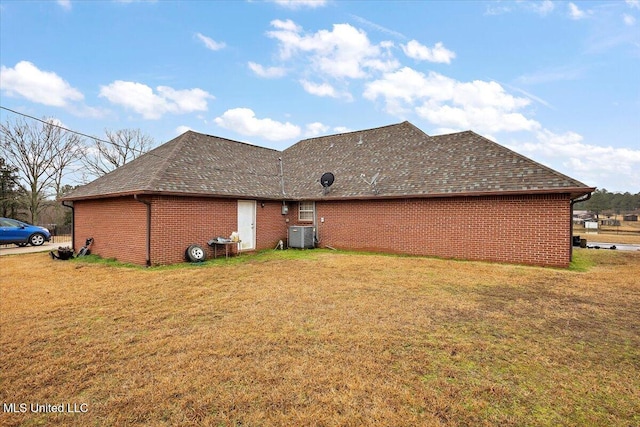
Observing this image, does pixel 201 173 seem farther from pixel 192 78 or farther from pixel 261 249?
pixel 192 78

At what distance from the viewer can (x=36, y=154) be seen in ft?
91.3

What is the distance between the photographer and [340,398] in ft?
9.14

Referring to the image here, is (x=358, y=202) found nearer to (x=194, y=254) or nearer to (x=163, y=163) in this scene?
(x=194, y=254)

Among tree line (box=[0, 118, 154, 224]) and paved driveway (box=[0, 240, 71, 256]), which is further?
tree line (box=[0, 118, 154, 224])

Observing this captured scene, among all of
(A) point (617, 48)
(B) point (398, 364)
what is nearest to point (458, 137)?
(A) point (617, 48)

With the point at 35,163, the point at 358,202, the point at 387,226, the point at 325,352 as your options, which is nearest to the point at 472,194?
the point at 387,226

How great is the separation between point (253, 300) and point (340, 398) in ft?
11.7

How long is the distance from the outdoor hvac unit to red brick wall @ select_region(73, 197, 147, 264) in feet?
19.7

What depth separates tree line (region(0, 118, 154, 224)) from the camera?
88.7ft

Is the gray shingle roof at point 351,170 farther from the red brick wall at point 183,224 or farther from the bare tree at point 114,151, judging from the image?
the bare tree at point 114,151

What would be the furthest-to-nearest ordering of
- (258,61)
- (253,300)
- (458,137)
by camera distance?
1. (258,61)
2. (458,137)
3. (253,300)

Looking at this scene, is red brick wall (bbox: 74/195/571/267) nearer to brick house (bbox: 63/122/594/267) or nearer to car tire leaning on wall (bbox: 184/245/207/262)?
brick house (bbox: 63/122/594/267)

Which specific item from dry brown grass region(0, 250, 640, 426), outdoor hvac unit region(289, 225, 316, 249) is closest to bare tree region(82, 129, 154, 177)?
outdoor hvac unit region(289, 225, 316, 249)

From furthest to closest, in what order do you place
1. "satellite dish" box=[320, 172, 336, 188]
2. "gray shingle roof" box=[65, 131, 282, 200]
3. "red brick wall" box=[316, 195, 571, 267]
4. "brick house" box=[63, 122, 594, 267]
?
"satellite dish" box=[320, 172, 336, 188]
"gray shingle roof" box=[65, 131, 282, 200]
"brick house" box=[63, 122, 594, 267]
"red brick wall" box=[316, 195, 571, 267]
